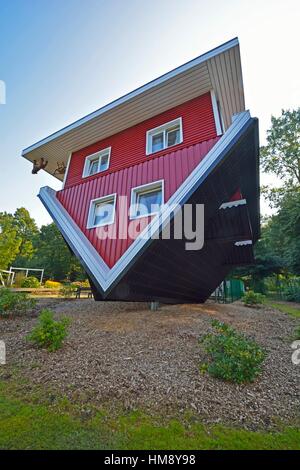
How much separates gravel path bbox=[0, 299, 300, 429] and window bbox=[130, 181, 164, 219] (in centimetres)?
322

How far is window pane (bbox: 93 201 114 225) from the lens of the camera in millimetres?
7152

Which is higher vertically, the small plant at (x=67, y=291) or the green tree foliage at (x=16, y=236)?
the green tree foliage at (x=16, y=236)

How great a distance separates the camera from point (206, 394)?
3.22 metres

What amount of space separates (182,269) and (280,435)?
18.1ft

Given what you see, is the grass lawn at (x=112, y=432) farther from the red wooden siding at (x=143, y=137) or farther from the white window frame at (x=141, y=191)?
the red wooden siding at (x=143, y=137)

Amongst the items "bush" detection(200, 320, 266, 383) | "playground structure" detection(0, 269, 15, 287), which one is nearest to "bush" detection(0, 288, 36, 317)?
"bush" detection(200, 320, 266, 383)

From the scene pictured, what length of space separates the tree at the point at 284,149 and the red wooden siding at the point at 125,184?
2792 cm

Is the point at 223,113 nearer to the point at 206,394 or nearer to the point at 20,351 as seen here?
the point at 206,394

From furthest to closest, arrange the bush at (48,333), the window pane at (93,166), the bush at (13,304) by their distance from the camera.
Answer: the window pane at (93,166), the bush at (13,304), the bush at (48,333)

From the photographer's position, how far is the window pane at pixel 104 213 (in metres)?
7.15

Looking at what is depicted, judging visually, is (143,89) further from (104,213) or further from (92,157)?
(104,213)

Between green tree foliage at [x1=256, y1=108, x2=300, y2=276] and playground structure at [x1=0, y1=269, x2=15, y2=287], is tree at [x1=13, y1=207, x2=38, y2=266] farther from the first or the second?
green tree foliage at [x1=256, y1=108, x2=300, y2=276]

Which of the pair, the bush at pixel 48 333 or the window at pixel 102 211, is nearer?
the bush at pixel 48 333

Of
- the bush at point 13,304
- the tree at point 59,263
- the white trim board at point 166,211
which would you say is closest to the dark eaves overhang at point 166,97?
the white trim board at point 166,211
